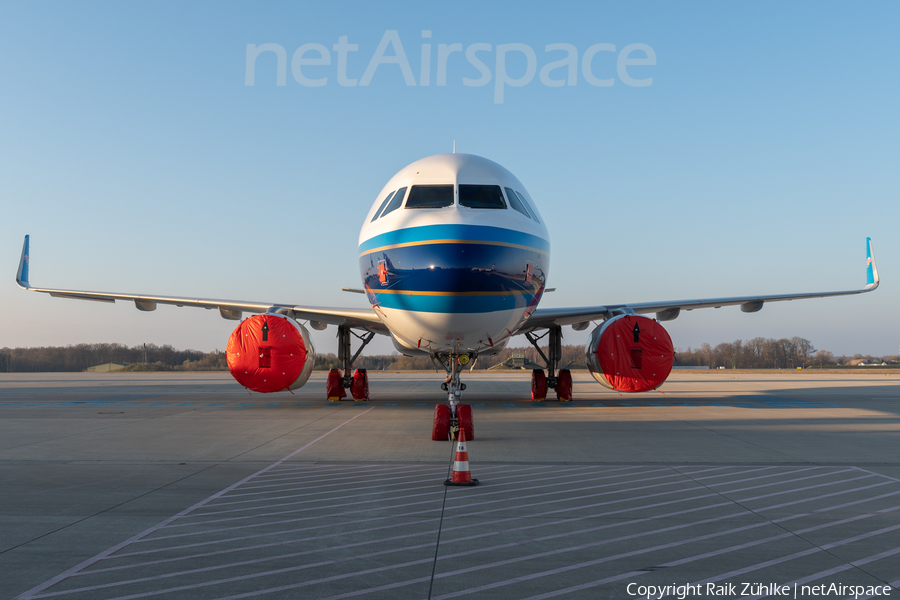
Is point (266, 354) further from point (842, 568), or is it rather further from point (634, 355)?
point (842, 568)

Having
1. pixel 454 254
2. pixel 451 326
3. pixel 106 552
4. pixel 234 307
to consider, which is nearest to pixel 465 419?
pixel 451 326

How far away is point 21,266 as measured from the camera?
19.0 meters

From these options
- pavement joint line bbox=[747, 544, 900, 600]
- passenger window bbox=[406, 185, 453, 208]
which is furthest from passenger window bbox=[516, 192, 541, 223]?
pavement joint line bbox=[747, 544, 900, 600]

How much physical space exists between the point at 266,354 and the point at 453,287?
6407mm

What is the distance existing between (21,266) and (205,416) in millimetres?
10149

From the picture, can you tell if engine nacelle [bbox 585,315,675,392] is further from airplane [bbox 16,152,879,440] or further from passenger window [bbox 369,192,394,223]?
passenger window [bbox 369,192,394,223]

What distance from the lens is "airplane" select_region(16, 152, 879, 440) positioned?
8398 millimetres

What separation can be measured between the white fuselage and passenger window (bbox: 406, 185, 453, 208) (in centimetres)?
2

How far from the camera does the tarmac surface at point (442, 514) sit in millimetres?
3631

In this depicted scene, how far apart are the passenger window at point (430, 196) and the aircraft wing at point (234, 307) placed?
596 centimetres

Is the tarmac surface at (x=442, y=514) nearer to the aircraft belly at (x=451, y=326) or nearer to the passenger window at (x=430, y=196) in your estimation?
the aircraft belly at (x=451, y=326)

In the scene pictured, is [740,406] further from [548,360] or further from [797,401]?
[548,360]

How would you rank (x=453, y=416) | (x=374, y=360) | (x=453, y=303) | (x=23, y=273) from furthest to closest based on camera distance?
1. (x=374, y=360)
2. (x=23, y=273)
3. (x=453, y=416)
4. (x=453, y=303)

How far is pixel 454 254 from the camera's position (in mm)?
8203
